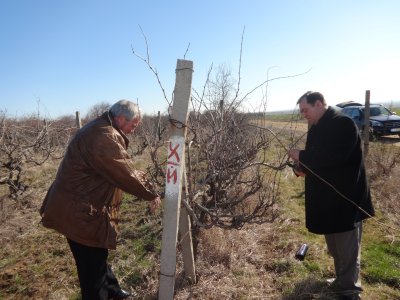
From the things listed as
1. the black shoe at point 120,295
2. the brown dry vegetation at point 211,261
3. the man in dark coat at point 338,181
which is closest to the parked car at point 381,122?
the brown dry vegetation at point 211,261

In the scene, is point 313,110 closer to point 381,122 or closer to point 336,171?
point 336,171

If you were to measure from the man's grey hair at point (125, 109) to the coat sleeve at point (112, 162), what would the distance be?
22 centimetres

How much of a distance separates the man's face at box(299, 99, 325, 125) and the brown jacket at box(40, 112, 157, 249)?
1.58 meters

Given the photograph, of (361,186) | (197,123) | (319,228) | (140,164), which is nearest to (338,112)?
(361,186)

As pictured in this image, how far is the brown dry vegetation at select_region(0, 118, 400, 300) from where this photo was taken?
10.9ft

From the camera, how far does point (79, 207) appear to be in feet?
8.24

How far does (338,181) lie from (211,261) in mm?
1678

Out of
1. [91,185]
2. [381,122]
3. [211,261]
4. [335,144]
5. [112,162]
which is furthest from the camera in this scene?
[381,122]

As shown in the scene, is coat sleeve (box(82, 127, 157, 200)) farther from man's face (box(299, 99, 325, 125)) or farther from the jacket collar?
man's face (box(299, 99, 325, 125))

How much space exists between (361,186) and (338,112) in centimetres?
69

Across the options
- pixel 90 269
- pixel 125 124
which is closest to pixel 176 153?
pixel 125 124

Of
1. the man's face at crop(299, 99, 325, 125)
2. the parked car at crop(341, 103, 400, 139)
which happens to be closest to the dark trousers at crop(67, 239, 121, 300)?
the man's face at crop(299, 99, 325, 125)

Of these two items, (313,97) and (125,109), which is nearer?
(125,109)

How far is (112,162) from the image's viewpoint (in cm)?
243
